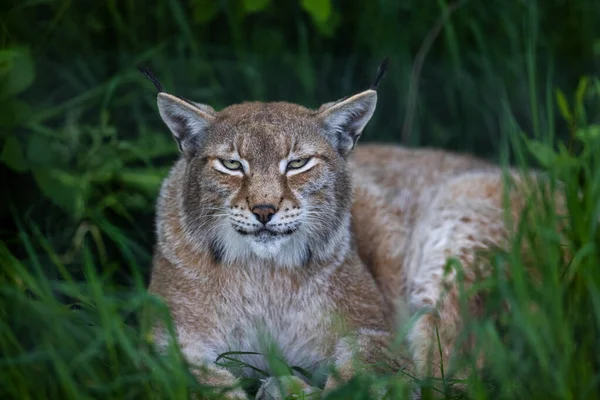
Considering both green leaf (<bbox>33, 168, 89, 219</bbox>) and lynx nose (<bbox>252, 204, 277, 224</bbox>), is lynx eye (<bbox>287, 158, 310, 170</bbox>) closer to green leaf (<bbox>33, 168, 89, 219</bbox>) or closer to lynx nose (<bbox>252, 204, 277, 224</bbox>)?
lynx nose (<bbox>252, 204, 277, 224</bbox>)

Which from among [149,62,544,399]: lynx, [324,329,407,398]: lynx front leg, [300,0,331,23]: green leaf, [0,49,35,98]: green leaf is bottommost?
[324,329,407,398]: lynx front leg

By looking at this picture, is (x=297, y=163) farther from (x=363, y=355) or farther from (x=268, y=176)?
(x=363, y=355)

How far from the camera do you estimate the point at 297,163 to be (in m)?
4.07

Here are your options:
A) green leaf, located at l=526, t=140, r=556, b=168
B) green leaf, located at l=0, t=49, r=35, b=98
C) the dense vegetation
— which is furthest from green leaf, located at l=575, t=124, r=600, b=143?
green leaf, located at l=0, t=49, r=35, b=98

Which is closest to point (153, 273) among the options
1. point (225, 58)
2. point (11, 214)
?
point (11, 214)

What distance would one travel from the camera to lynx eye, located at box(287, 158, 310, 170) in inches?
160

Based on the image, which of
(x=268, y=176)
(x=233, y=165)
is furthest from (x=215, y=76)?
(x=268, y=176)

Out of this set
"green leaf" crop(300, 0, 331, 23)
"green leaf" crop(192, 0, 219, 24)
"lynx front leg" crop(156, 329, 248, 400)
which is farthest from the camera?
"green leaf" crop(192, 0, 219, 24)

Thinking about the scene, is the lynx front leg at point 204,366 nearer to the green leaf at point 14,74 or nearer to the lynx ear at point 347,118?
the lynx ear at point 347,118

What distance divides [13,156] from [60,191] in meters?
0.32

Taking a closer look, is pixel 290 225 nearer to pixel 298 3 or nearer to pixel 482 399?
pixel 482 399

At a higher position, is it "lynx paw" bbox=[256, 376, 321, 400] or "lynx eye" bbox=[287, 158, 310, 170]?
"lynx eye" bbox=[287, 158, 310, 170]

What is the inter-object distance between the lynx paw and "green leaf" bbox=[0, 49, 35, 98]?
215 cm

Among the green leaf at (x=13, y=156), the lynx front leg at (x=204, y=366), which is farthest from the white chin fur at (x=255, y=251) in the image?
the green leaf at (x=13, y=156)
